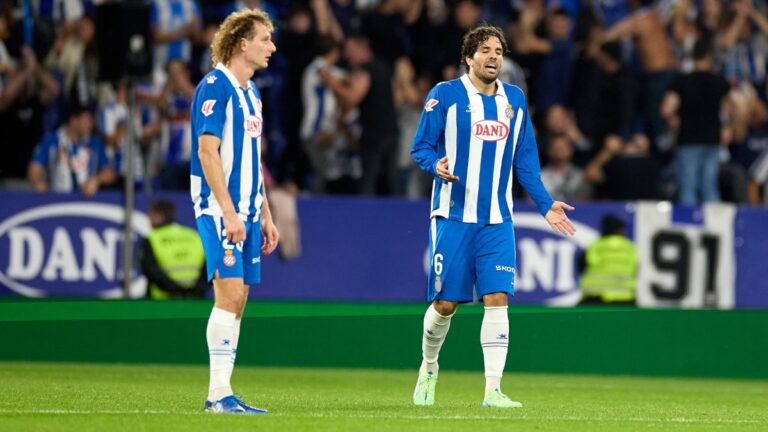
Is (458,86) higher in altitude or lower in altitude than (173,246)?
higher

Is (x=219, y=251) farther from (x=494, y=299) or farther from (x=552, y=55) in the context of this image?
(x=552, y=55)

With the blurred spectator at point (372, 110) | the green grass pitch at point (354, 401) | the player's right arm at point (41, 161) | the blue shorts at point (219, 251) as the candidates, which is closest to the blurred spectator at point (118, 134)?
the player's right arm at point (41, 161)

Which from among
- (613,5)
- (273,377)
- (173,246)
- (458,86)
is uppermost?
(613,5)

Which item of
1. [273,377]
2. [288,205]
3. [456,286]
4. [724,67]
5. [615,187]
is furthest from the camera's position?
[724,67]

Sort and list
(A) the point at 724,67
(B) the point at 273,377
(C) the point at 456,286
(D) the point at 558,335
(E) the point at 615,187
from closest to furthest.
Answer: (C) the point at 456,286 → (B) the point at 273,377 → (D) the point at 558,335 → (E) the point at 615,187 → (A) the point at 724,67

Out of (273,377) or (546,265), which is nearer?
(273,377)

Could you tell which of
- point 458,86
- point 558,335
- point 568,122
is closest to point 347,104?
point 568,122

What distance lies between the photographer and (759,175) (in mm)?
18031

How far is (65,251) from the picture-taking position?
15.6 meters

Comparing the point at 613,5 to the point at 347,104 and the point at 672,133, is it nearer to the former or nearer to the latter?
the point at 672,133

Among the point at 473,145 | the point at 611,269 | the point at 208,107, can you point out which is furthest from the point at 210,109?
the point at 611,269

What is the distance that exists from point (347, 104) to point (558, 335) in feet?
12.7

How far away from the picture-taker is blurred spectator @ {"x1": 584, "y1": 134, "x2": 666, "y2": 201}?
1700cm

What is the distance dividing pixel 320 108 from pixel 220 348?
893 centimetres
